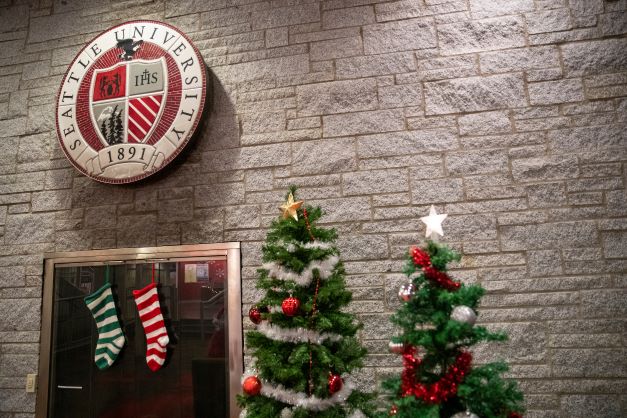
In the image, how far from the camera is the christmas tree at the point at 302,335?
1.63m

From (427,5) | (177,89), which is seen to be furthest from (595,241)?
(177,89)

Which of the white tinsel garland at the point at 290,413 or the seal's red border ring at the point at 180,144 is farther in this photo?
the seal's red border ring at the point at 180,144

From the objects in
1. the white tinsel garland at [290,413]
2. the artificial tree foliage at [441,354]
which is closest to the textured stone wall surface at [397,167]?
the white tinsel garland at [290,413]

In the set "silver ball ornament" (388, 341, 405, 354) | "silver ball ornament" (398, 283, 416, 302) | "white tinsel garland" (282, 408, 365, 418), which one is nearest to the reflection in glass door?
"white tinsel garland" (282, 408, 365, 418)

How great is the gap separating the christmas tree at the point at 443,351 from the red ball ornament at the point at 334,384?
0.24 meters

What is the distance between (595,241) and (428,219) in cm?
112

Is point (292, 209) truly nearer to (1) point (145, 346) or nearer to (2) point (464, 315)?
(2) point (464, 315)

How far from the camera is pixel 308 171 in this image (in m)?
2.37

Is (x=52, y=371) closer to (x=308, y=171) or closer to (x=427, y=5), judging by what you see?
(x=308, y=171)

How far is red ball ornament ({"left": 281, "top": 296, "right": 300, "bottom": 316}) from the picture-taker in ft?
5.40

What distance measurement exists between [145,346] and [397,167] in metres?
1.81

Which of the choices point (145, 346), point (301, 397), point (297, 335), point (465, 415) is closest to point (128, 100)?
point (145, 346)

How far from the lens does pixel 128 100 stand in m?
2.54

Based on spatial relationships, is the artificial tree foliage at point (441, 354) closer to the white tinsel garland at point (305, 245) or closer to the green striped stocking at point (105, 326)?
the white tinsel garland at point (305, 245)
